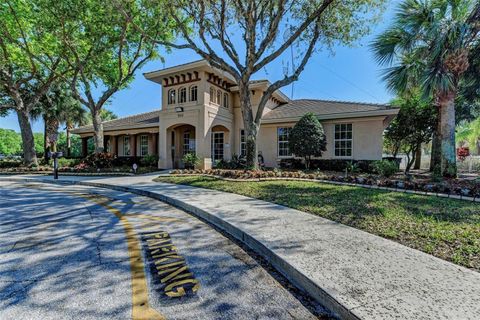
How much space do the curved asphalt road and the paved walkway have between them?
0.85 ft

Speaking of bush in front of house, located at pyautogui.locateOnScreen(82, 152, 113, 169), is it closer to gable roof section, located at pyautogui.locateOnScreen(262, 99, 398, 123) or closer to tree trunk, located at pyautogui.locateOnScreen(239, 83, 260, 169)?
tree trunk, located at pyautogui.locateOnScreen(239, 83, 260, 169)

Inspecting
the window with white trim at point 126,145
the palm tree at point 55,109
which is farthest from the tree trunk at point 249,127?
the palm tree at point 55,109

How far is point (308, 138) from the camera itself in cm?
1365

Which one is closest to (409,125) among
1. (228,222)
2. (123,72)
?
(228,222)

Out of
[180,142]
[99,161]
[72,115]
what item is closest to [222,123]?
[180,142]

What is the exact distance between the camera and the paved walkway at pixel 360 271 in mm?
2103

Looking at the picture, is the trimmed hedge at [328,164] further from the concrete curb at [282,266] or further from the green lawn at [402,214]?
the concrete curb at [282,266]

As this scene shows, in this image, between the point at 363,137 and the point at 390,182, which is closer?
the point at 390,182

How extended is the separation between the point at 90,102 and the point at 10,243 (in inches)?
624

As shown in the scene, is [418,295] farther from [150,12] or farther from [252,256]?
[150,12]

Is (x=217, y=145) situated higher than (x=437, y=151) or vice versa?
(x=217, y=145)

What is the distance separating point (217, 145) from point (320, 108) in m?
7.77

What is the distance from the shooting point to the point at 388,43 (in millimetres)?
10297

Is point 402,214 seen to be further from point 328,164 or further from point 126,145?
point 126,145
